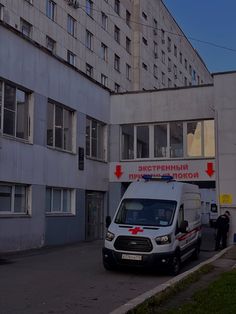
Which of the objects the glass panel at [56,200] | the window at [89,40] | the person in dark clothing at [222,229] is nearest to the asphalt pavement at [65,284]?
the glass panel at [56,200]

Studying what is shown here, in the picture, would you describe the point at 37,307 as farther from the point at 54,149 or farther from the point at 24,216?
the point at 54,149

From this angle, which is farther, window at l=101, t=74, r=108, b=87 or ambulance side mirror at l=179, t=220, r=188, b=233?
window at l=101, t=74, r=108, b=87

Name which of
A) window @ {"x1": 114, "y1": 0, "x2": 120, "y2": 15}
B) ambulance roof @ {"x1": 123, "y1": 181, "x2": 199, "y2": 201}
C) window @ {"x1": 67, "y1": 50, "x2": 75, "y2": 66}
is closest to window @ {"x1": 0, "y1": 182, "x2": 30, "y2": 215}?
ambulance roof @ {"x1": 123, "y1": 181, "x2": 199, "y2": 201}

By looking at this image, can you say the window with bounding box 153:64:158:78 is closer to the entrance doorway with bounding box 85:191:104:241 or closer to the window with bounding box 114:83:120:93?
the window with bounding box 114:83:120:93

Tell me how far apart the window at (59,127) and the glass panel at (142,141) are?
14.6 ft

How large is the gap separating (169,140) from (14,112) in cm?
931

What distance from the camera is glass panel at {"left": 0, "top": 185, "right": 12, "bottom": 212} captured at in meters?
18.0

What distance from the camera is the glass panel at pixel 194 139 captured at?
25047mm

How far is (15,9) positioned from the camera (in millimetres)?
28719

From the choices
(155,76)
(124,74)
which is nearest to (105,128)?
(124,74)

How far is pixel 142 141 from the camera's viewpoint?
86.3ft

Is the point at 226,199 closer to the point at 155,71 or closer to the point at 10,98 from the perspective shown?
the point at 10,98

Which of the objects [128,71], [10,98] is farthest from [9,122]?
[128,71]

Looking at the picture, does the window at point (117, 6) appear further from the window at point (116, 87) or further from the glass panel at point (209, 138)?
the glass panel at point (209, 138)
